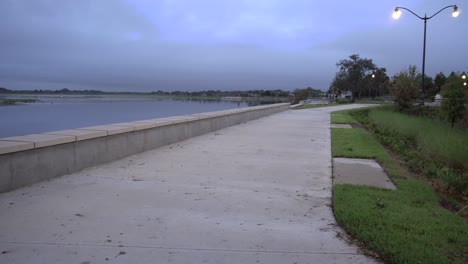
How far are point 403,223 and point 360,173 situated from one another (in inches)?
120

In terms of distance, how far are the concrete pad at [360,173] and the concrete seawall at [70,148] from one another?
4.34 m

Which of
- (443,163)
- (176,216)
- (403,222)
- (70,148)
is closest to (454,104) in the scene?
(443,163)

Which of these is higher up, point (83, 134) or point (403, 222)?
point (83, 134)

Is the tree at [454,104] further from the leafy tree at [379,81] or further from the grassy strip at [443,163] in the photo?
the leafy tree at [379,81]

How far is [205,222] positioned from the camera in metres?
4.80

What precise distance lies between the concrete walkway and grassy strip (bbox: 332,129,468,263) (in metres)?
0.23

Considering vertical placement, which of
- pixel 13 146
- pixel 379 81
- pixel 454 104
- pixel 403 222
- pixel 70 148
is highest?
pixel 379 81

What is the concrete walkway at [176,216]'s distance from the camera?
392 cm

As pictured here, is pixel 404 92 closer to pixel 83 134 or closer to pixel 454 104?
pixel 454 104

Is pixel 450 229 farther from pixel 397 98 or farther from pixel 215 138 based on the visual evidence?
pixel 397 98

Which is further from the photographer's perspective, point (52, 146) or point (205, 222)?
point (52, 146)

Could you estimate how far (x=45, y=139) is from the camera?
638 cm

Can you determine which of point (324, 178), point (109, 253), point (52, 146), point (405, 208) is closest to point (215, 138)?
point (324, 178)

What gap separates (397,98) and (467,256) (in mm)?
34628
